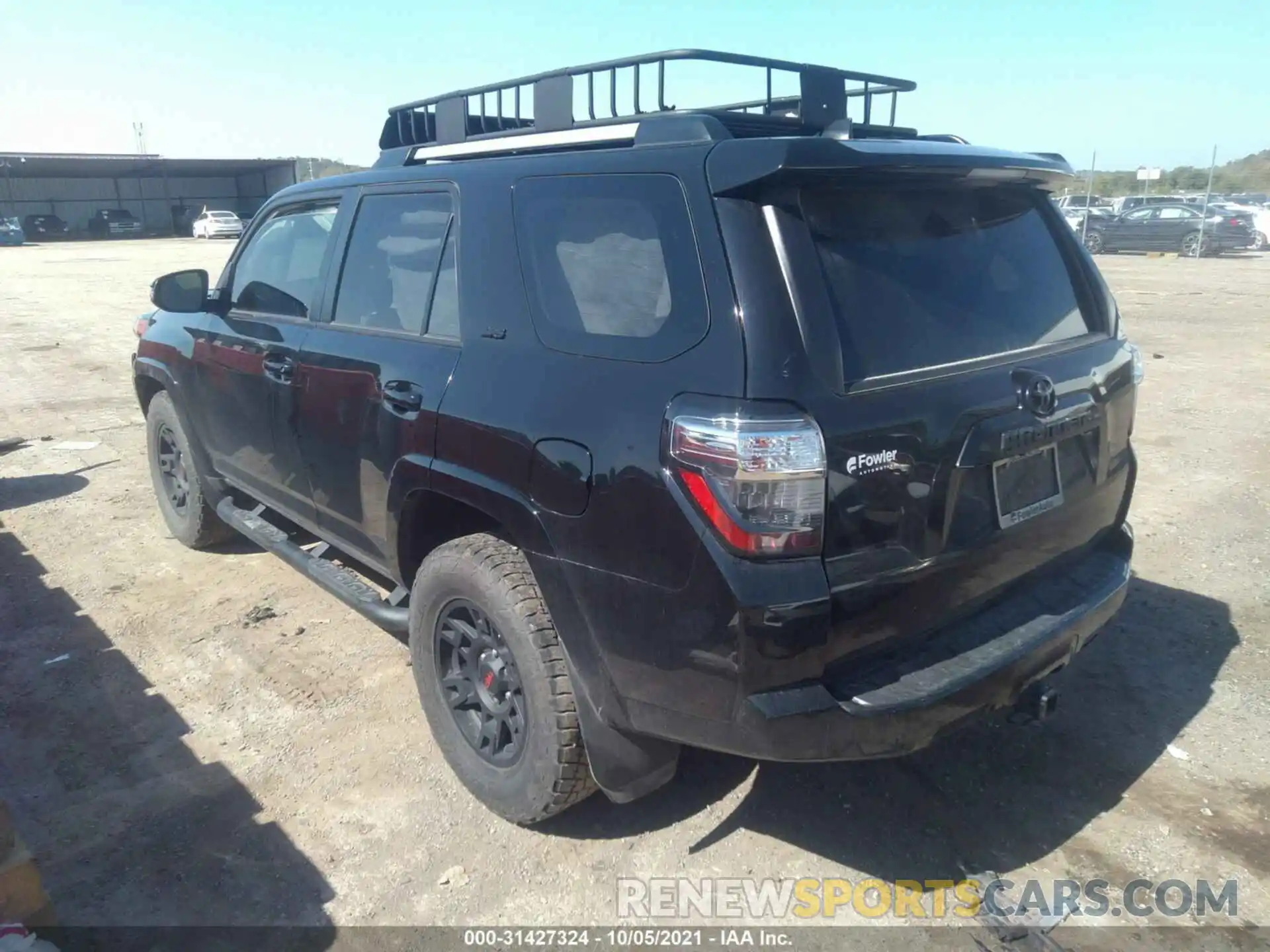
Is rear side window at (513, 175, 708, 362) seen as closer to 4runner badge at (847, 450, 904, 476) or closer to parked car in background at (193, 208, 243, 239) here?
4runner badge at (847, 450, 904, 476)

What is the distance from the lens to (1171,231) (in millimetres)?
25625

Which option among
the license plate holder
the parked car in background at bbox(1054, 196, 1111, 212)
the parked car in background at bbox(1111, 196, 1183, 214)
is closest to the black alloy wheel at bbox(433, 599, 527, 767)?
the license plate holder

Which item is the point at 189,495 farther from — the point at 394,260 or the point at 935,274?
the point at 935,274

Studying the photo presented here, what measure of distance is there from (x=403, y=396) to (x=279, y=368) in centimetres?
102

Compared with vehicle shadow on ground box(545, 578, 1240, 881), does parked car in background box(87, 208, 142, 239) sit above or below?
above

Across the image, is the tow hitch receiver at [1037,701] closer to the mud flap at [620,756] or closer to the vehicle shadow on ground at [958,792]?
the vehicle shadow on ground at [958,792]

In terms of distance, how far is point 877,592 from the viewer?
7.34 ft

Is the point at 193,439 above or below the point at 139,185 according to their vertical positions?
below

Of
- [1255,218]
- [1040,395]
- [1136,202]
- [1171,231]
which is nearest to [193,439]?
[1040,395]

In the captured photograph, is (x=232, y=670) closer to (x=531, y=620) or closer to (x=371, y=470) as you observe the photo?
(x=371, y=470)

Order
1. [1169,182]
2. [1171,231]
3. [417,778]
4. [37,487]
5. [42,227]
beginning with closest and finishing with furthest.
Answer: [417,778] < [37,487] < [1171,231] < [42,227] < [1169,182]

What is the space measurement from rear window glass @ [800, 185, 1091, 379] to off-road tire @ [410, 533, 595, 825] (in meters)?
1.15

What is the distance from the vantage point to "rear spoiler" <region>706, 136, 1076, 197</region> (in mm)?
2168

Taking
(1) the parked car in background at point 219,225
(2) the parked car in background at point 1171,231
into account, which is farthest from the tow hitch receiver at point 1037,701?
(1) the parked car in background at point 219,225
